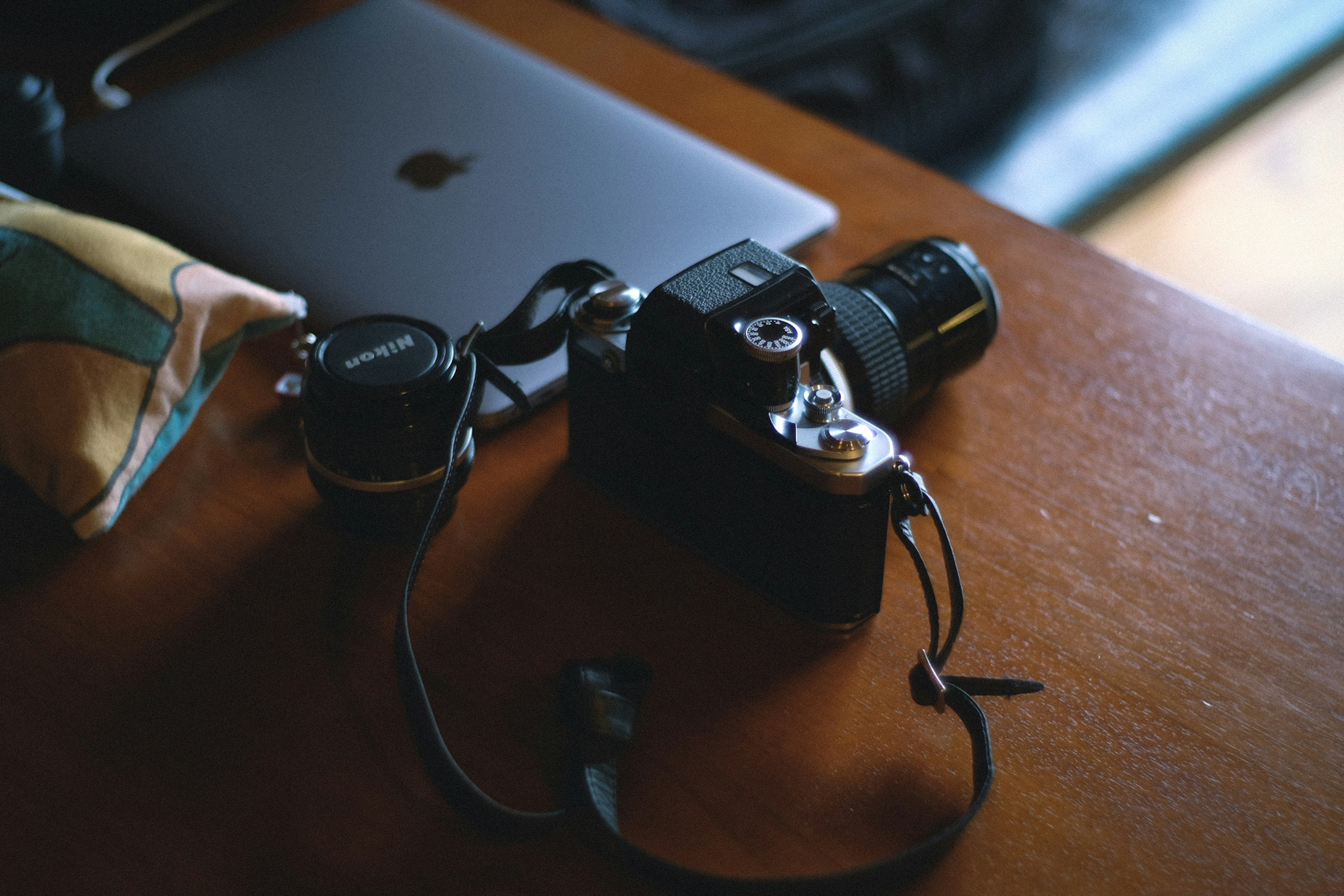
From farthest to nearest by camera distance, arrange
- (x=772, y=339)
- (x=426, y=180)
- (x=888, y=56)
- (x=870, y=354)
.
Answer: (x=888, y=56) → (x=426, y=180) → (x=870, y=354) → (x=772, y=339)

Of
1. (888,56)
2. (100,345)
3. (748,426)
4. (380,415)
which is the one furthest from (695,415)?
(888,56)

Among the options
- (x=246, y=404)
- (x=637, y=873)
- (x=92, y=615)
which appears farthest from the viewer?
(x=246, y=404)

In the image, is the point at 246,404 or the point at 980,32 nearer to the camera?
the point at 246,404

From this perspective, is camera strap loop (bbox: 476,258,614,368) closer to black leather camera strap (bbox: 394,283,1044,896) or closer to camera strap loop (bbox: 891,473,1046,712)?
black leather camera strap (bbox: 394,283,1044,896)

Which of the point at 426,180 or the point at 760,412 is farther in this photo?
the point at 426,180

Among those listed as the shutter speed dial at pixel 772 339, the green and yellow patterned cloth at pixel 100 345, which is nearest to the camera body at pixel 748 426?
the shutter speed dial at pixel 772 339

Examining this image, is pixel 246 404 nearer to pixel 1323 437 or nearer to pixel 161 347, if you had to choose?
pixel 161 347

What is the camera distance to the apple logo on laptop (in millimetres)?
646

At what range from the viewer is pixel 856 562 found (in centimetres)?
44

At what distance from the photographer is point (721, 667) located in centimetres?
46

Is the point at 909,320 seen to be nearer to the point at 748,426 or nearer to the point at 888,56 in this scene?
the point at 748,426

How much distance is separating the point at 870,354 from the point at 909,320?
0.04 m

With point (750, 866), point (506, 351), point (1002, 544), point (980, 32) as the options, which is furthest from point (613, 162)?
point (980, 32)

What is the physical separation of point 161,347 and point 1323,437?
23.8 inches
